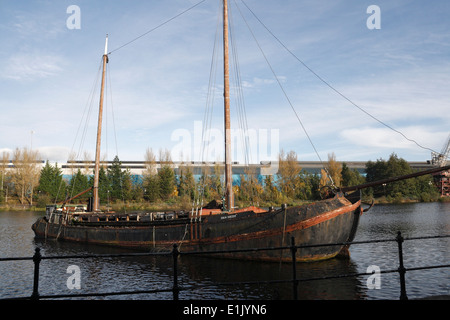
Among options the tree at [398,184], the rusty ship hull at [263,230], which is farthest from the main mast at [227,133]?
the tree at [398,184]

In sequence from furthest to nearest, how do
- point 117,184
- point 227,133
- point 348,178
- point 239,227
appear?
point 348,178, point 117,184, point 227,133, point 239,227

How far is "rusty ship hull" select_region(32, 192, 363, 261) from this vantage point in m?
Result: 16.5

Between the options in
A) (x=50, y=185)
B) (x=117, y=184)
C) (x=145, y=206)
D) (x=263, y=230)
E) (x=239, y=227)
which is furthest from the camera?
(x=50, y=185)

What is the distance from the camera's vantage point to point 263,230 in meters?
16.9

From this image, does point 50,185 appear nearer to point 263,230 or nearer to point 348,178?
point 348,178

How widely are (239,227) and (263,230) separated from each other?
135 centimetres

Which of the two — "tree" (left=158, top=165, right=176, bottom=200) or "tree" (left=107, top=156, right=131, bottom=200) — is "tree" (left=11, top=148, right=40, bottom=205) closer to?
"tree" (left=107, top=156, right=131, bottom=200)

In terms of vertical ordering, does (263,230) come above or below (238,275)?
above

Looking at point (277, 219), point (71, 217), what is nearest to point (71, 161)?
point (71, 217)

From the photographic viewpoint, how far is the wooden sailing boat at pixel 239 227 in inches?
652

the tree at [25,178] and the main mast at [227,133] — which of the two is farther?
the tree at [25,178]

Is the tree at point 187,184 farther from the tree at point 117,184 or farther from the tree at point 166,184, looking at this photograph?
the tree at point 117,184

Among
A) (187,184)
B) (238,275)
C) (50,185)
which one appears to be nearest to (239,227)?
(238,275)
